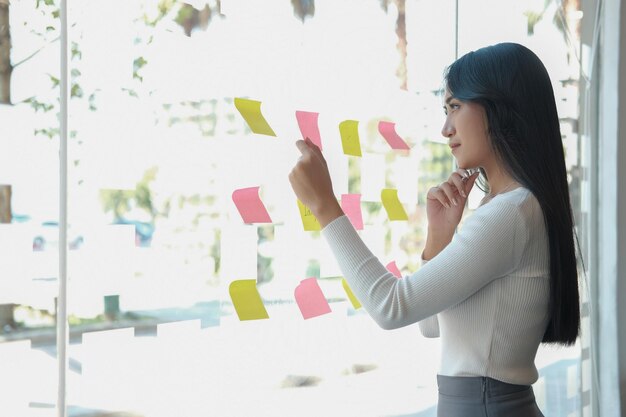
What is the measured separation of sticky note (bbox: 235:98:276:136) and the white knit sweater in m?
0.37

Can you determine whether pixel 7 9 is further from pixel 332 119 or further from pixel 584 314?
pixel 584 314

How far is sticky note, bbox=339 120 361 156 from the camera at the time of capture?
1.82 metres

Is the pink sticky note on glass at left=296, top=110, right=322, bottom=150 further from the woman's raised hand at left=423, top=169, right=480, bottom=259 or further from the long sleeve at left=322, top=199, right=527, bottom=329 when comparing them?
the long sleeve at left=322, top=199, right=527, bottom=329

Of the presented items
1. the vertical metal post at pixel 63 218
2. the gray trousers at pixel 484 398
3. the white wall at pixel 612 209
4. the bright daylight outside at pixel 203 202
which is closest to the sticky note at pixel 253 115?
the bright daylight outside at pixel 203 202

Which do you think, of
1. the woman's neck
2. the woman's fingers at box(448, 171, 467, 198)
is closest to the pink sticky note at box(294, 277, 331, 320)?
the woman's fingers at box(448, 171, 467, 198)

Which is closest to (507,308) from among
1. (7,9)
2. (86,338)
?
(86,338)

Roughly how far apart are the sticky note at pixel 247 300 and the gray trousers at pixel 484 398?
1.39ft

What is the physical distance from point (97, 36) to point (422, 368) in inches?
54.3

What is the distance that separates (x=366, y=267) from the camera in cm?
121

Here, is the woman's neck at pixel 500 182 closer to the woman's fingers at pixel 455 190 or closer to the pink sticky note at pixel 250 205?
the woman's fingers at pixel 455 190

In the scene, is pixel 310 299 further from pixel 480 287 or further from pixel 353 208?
pixel 480 287

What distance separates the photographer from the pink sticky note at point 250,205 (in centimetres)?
154

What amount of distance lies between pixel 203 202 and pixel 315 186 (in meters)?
0.31

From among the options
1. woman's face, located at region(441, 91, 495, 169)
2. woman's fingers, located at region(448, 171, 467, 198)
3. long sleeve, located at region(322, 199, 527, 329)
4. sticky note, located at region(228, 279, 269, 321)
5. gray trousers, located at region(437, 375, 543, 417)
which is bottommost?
gray trousers, located at region(437, 375, 543, 417)
